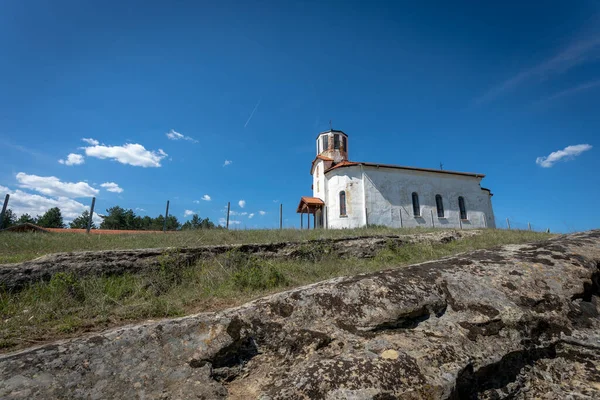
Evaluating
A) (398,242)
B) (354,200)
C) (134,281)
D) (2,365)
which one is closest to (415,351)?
(2,365)

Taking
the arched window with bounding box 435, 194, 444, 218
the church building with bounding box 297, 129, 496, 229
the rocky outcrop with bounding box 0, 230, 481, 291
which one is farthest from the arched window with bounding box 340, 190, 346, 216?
the rocky outcrop with bounding box 0, 230, 481, 291

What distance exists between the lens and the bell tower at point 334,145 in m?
27.3

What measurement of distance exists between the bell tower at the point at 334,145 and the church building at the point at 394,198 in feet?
4.85

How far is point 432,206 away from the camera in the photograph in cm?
2373

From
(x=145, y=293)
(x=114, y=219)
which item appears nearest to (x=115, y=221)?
(x=114, y=219)

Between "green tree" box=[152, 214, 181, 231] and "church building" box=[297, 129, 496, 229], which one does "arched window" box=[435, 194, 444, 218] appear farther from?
"green tree" box=[152, 214, 181, 231]

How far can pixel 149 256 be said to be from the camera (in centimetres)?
564

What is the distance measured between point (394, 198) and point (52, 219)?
4833 cm

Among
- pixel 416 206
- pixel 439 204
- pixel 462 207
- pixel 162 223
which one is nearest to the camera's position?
pixel 416 206

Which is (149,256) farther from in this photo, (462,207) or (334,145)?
(462,207)

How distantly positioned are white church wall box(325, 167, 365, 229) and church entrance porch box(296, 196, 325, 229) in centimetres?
95

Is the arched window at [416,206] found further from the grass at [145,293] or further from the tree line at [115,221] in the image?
the tree line at [115,221]

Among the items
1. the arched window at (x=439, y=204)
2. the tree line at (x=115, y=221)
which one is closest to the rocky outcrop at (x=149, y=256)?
the arched window at (x=439, y=204)

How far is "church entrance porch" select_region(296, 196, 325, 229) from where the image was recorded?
2423 cm
